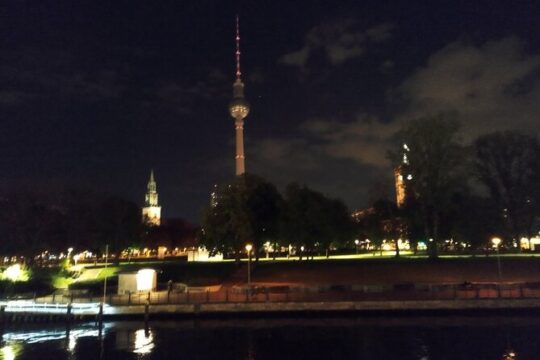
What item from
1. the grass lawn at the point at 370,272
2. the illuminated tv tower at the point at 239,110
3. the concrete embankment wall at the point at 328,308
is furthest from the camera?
the illuminated tv tower at the point at 239,110

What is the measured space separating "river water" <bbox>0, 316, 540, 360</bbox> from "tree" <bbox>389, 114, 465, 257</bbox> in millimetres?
26603

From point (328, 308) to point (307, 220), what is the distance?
29281mm

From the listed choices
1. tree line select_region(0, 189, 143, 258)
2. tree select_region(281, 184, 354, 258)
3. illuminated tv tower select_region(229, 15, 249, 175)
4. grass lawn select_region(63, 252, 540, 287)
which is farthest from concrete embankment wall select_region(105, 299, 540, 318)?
illuminated tv tower select_region(229, 15, 249, 175)

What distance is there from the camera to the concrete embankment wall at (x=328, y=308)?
3562 centimetres

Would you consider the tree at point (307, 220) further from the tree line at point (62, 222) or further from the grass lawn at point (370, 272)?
the tree line at point (62, 222)

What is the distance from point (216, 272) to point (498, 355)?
36.4m

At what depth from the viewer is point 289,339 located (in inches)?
1243

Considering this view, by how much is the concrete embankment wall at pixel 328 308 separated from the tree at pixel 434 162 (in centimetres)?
2340

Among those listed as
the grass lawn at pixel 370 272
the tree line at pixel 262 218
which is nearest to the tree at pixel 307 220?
the tree line at pixel 262 218

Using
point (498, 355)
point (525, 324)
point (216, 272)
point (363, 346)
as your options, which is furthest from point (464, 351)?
point (216, 272)

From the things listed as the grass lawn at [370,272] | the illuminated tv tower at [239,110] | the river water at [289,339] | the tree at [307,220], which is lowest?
the river water at [289,339]

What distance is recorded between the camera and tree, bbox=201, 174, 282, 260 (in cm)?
6097

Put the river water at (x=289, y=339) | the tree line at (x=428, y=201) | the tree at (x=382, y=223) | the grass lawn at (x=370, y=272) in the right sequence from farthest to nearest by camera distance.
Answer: the tree at (x=382, y=223) → the tree line at (x=428, y=201) → the grass lawn at (x=370, y=272) → the river water at (x=289, y=339)

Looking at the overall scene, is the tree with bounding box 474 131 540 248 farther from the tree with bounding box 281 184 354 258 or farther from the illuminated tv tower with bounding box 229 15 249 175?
A: the illuminated tv tower with bounding box 229 15 249 175
